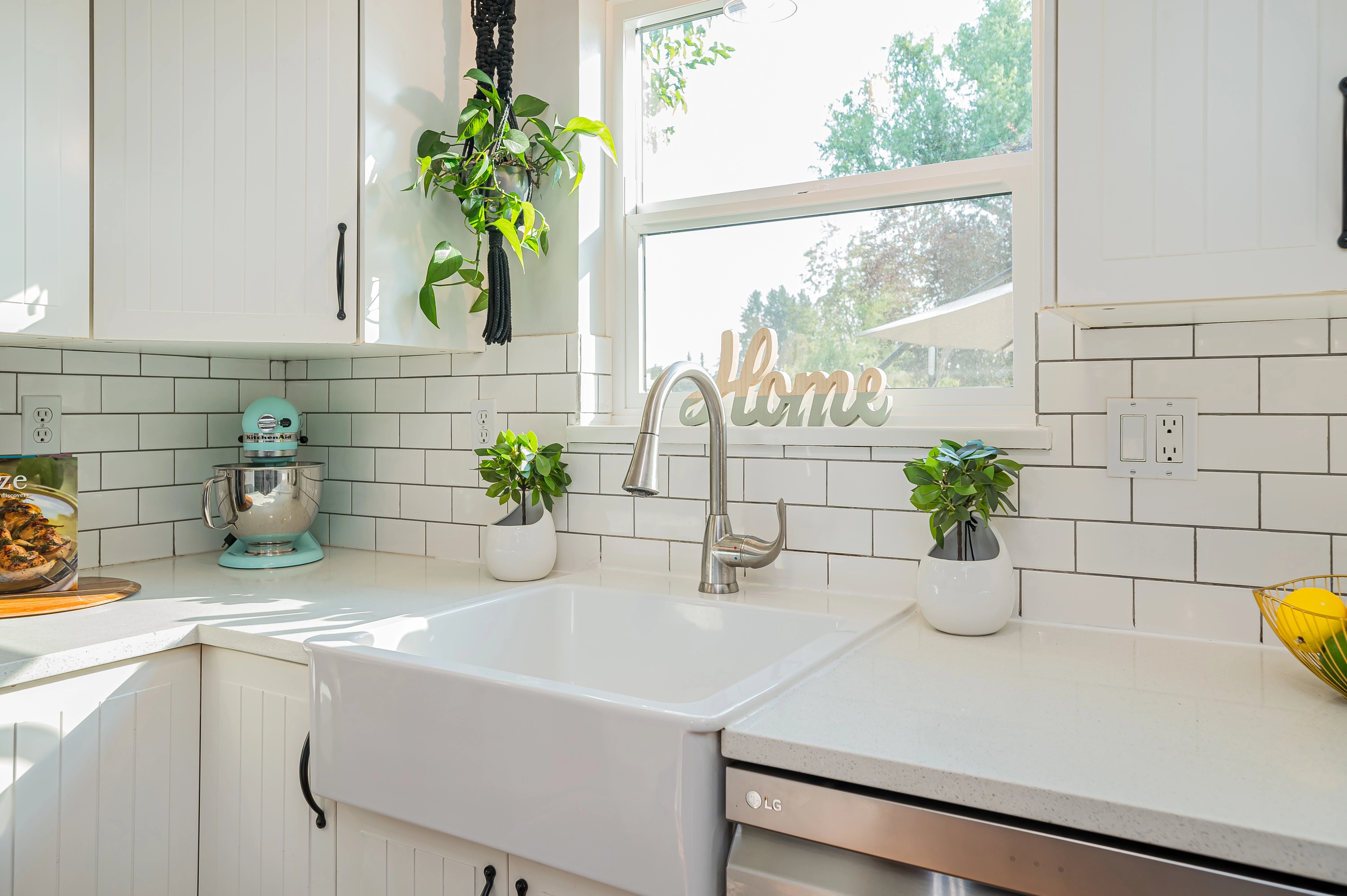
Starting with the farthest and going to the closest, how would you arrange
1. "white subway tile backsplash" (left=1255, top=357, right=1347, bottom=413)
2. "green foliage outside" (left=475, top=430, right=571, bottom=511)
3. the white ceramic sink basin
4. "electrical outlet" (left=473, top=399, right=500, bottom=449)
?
1. "electrical outlet" (left=473, top=399, right=500, bottom=449)
2. "green foliage outside" (left=475, top=430, right=571, bottom=511)
3. "white subway tile backsplash" (left=1255, top=357, right=1347, bottom=413)
4. the white ceramic sink basin

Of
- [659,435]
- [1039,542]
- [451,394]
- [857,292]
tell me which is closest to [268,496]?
[451,394]

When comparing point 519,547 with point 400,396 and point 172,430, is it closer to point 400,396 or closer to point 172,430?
point 400,396

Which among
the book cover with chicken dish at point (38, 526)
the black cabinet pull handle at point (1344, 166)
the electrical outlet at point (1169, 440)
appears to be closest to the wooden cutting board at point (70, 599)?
the book cover with chicken dish at point (38, 526)

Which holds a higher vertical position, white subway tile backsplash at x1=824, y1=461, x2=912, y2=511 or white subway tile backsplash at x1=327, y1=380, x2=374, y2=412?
white subway tile backsplash at x1=327, y1=380, x2=374, y2=412

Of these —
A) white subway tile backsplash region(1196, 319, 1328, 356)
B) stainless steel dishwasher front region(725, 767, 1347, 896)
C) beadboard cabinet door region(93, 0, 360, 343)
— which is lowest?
stainless steel dishwasher front region(725, 767, 1347, 896)

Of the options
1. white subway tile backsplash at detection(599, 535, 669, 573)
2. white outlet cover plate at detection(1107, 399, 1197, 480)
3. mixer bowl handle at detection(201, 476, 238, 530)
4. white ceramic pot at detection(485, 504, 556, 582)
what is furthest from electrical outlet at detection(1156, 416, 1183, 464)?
mixer bowl handle at detection(201, 476, 238, 530)

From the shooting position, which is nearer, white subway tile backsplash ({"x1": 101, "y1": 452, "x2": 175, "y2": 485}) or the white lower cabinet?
the white lower cabinet

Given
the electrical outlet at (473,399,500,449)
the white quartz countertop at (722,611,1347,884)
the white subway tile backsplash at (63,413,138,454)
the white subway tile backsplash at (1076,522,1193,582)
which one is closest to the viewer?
the white quartz countertop at (722,611,1347,884)

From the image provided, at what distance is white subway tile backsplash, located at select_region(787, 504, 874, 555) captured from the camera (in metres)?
1.50

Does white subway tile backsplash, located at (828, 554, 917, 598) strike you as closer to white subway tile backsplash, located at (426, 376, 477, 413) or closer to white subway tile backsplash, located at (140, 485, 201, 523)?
white subway tile backsplash, located at (426, 376, 477, 413)

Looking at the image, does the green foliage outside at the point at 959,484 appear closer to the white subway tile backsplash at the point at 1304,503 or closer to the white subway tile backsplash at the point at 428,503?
the white subway tile backsplash at the point at 1304,503

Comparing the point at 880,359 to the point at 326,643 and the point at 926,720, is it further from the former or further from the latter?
the point at 326,643

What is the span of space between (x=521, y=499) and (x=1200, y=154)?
1.24 meters

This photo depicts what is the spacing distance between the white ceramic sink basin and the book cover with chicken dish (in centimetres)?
74
